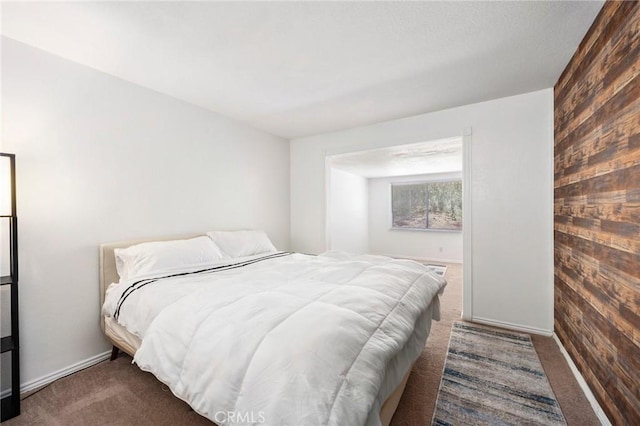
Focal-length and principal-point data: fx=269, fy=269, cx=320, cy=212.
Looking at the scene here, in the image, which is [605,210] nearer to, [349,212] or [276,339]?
[276,339]

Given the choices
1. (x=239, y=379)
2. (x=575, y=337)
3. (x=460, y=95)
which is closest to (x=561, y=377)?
(x=575, y=337)

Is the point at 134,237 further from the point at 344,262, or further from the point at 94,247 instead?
the point at 344,262

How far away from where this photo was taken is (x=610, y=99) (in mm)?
1523

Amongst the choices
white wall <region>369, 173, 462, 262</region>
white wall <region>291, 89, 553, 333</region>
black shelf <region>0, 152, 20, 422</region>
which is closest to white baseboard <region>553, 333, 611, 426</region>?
white wall <region>291, 89, 553, 333</region>

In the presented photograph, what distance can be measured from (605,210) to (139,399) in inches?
122

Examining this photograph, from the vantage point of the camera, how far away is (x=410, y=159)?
477cm

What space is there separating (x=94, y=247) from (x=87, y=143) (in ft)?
2.78

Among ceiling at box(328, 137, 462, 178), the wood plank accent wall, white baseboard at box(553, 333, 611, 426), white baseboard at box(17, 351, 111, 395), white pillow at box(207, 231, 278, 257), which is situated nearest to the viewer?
the wood plank accent wall

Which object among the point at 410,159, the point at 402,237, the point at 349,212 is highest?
the point at 410,159

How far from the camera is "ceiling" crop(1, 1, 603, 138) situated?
5.23 ft

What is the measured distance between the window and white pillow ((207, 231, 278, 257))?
15.4ft

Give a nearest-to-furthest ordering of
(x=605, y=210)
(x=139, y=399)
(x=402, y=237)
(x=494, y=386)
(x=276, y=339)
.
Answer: (x=276, y=339), (x=605, y=210), (x=139, y=399), (x=494, y=386), (x=402, y=237)
